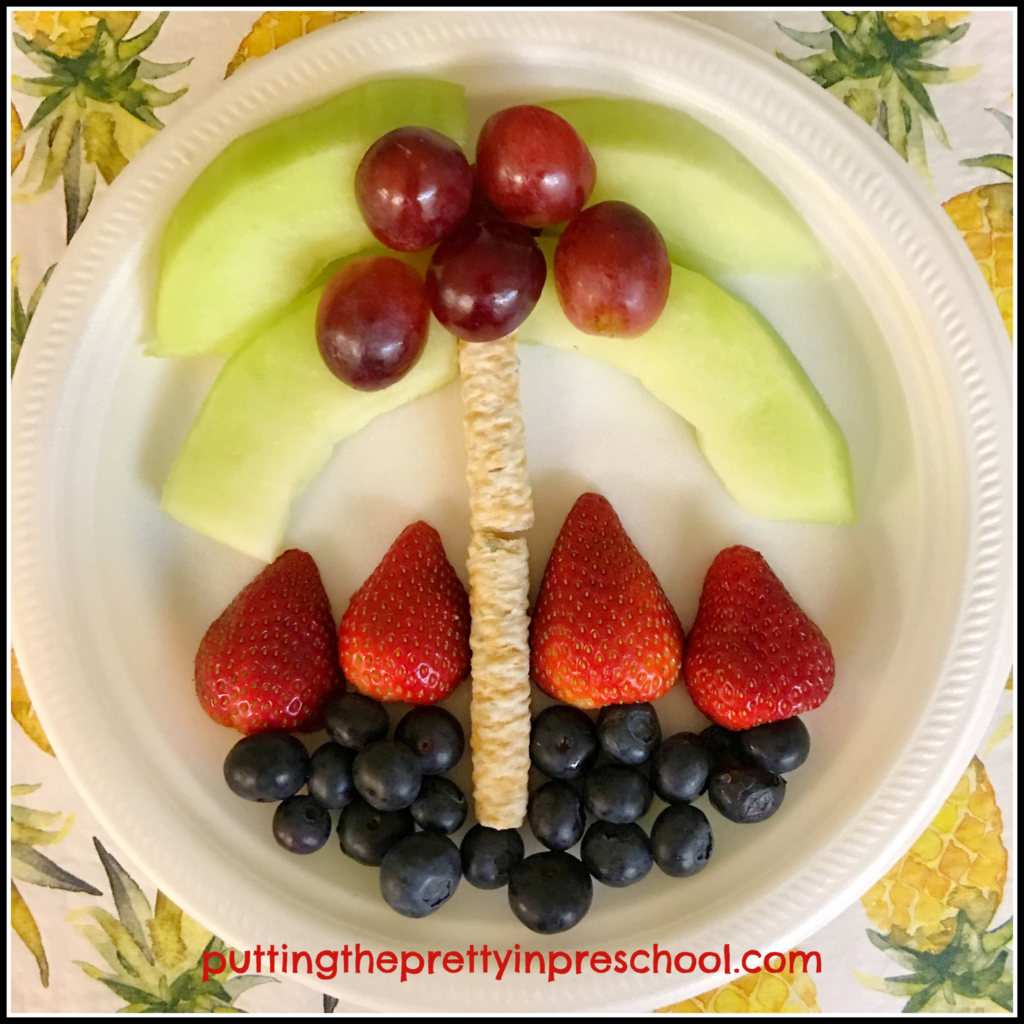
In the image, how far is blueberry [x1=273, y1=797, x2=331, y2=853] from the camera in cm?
100

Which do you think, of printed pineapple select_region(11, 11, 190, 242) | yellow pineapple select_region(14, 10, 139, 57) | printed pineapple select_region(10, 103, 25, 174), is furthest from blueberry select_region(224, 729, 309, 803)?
yellow pineapple select_region(14, 10, 139, 57)

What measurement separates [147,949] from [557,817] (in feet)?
2.19

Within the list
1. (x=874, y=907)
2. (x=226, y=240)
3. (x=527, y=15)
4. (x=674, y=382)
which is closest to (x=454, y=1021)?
(x=874, y=907)

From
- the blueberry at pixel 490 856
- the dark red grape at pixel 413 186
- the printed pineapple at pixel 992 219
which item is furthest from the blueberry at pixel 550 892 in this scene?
the printed pineapple at pixel 992 219

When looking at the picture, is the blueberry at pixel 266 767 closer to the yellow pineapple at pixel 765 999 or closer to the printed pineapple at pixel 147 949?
the printed pineapple at pixel 147 949

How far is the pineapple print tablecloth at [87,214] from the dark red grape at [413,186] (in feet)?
1.21

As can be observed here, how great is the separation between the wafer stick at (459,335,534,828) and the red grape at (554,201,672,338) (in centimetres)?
12

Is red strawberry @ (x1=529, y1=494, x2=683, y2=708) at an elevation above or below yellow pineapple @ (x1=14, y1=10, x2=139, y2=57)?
below

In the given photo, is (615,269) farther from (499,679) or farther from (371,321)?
(499,679)

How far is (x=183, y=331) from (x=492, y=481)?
469 millimetres

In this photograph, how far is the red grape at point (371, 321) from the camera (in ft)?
3.06

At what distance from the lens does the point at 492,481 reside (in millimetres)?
1009

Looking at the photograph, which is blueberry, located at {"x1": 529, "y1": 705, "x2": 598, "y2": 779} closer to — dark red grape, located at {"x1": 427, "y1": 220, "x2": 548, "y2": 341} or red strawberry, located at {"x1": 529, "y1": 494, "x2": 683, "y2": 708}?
red strawberry, located at {"x1": 529, "y1": 494, "x2": 683, "y2": 708}

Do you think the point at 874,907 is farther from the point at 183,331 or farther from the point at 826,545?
the point at 183,331
